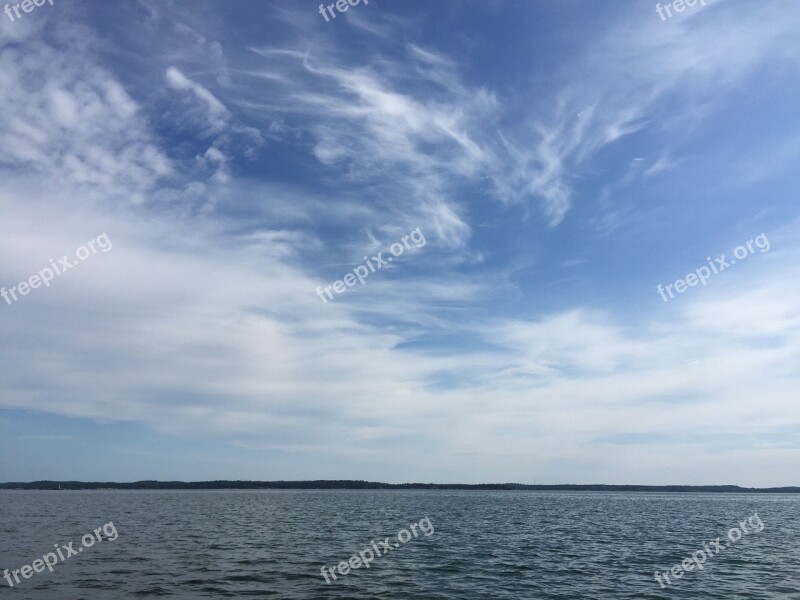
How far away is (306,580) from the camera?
38188 millimetres

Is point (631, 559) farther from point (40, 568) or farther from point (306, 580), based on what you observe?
point (40, 568)

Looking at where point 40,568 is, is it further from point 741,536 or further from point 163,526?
point 741,536

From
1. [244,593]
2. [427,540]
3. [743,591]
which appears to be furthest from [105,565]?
[743,591]

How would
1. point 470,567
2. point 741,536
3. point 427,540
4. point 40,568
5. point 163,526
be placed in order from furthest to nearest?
point 163,526 → point 741,536 → point 427,540 → point 470,567 → point 40,568

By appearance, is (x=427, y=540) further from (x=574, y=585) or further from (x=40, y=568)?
(x=40, y=568)

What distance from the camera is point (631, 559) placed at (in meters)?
49.2

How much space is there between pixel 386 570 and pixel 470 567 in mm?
6916

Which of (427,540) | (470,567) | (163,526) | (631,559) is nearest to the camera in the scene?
(470,567)

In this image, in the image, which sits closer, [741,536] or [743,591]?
[743,591]

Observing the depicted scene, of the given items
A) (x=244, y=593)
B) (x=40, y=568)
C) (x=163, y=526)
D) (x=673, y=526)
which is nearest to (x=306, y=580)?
(x=244, y=593)

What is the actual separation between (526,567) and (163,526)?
5625cm

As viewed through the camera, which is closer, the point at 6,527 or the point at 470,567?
the point at 470,567

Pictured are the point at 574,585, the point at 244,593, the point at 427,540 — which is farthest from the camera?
the point at 427,540

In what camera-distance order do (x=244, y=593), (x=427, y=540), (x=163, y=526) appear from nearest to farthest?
(x=244, y=593) < (x=427, y=540) < (x=163, y=526)
